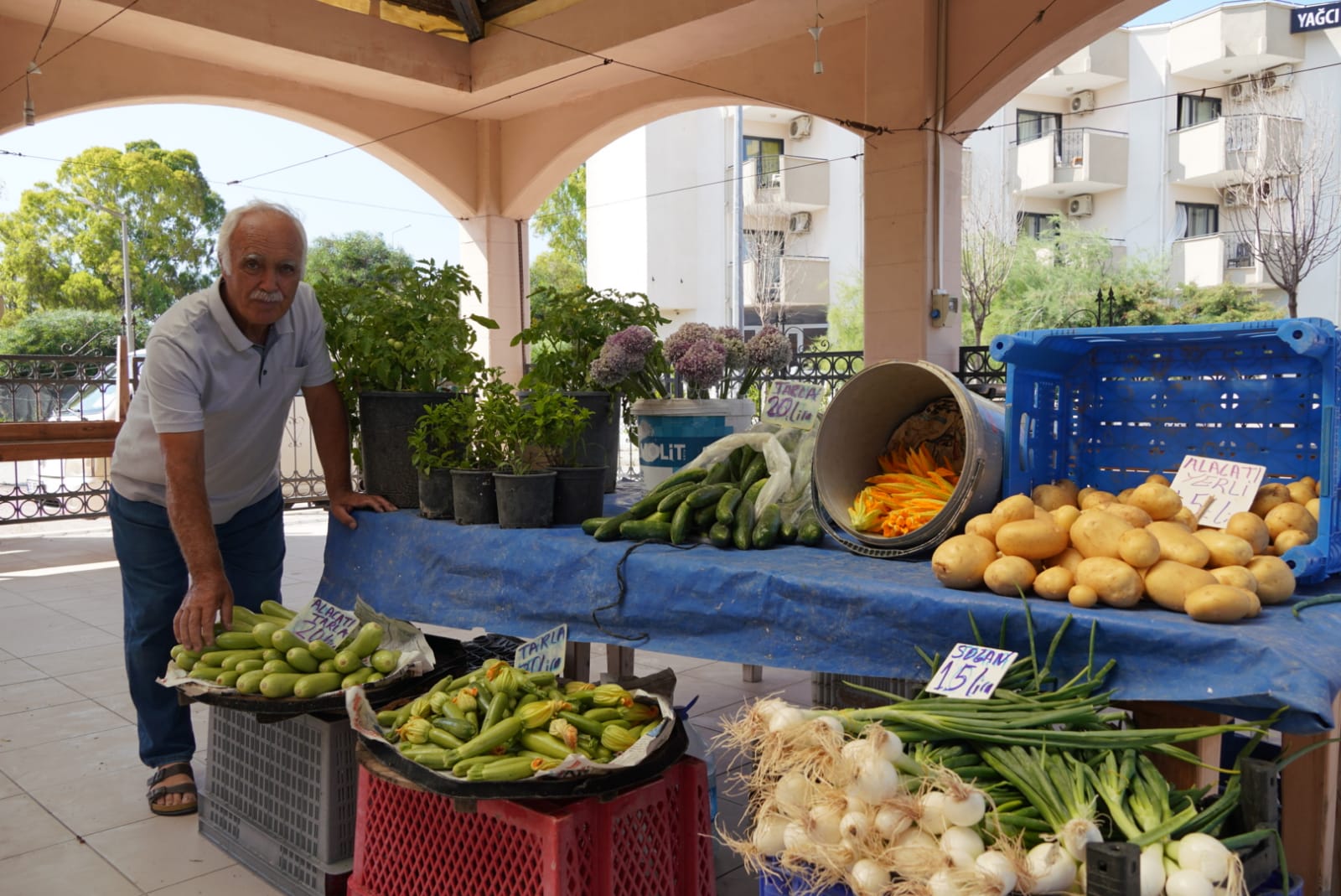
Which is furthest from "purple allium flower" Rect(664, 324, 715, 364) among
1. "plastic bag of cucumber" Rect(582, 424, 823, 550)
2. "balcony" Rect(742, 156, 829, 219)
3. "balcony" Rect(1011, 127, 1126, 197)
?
"balcony" Rect(1011, 127, 1126, 197)

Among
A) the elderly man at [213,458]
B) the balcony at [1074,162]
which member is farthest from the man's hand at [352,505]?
the balcony at [1074,162]

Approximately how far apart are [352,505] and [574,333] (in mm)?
778

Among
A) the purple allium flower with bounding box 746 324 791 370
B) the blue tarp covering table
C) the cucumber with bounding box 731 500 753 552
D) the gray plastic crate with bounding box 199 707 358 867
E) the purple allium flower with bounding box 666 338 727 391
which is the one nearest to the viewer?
the blue tarp covering table

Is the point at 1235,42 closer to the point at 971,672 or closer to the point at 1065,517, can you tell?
the point at 1065,517

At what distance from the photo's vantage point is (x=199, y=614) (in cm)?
228

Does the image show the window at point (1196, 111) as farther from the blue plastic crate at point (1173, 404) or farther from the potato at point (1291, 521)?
the potato at point (1291, 521)

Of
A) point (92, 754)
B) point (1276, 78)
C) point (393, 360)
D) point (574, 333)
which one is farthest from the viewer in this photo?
point (1276, 78)

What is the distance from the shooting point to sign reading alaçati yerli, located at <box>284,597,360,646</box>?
2342mm

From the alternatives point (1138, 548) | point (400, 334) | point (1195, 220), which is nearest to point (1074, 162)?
point (1195, 220)

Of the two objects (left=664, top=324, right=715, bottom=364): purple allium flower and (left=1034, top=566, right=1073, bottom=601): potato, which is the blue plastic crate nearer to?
(left=1034, top=566, right=1073, bottom=601): potato

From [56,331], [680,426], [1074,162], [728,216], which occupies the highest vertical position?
[1074,162]

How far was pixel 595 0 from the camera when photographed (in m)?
7.85

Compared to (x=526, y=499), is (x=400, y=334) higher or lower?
higher

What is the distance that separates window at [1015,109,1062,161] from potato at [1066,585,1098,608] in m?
22.9
